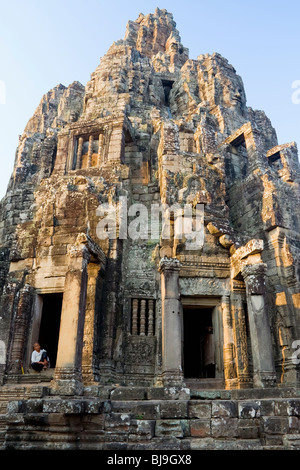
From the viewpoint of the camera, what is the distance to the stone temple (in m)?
7.38

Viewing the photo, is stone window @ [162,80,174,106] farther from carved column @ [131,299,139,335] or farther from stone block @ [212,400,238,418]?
stone block @ [212,400,238,418]

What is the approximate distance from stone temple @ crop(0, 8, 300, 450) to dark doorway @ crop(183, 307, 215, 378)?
0.07 meters

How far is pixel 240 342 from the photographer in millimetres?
11164

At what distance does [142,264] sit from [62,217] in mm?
3189

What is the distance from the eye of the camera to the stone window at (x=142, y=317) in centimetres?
1159

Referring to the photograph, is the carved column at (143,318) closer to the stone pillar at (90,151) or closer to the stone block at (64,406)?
the stone block at (64,406)

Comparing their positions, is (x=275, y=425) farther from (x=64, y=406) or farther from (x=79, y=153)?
(x=79, y=153)

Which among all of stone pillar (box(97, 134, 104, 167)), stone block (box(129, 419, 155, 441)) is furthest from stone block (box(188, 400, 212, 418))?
stone pillar (box(97, 134, 104, 167))

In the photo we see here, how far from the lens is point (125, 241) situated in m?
12.8

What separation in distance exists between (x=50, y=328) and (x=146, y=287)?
5.36 meters

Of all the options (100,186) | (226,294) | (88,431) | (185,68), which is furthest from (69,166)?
(185,68)

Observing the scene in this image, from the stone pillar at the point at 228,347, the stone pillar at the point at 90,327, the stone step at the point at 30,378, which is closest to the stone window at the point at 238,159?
the stone pillar at the point at 228,347

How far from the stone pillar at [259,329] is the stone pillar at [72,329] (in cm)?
438
